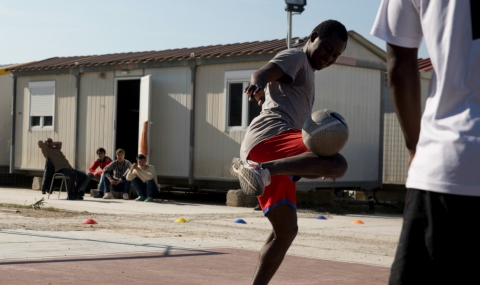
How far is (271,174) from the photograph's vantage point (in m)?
4.81

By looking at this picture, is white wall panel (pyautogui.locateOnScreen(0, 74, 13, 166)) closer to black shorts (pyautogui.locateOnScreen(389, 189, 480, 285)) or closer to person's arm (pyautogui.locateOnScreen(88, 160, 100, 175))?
person's arm (pyautogui.locateOnScreen(88, 160, 100, 175))

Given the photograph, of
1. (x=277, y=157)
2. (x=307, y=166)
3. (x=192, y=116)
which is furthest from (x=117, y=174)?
(x=307, y=166)

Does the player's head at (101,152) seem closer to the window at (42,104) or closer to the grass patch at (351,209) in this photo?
the window at (42,104)

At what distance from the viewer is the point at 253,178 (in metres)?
4.65

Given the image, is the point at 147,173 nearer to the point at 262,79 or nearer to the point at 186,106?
the point at 186,106

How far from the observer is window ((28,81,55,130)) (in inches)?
888

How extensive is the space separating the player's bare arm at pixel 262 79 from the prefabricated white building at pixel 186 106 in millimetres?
11980

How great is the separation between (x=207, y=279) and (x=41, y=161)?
54.0 feet

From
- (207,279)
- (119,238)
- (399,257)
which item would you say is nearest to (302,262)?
(207,279)

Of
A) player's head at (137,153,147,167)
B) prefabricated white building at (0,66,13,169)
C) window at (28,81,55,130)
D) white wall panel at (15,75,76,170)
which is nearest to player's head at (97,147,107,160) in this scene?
player's head at (137,153,147,167)

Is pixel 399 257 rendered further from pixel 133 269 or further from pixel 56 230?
pixel 56 230

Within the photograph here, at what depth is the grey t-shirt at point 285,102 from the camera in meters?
5.23

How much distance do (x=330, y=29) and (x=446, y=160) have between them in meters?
2.95

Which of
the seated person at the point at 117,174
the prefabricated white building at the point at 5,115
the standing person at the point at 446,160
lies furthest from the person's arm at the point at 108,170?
the standing person at the point at 446,160
